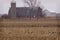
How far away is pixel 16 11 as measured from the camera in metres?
1.96

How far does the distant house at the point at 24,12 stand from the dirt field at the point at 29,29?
6 cm

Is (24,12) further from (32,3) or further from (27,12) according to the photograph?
(32,3)

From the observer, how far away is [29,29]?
6.34 feet

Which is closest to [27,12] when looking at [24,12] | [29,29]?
[24,12]

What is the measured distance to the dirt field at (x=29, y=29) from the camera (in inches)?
75.6

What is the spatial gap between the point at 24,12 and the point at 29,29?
0.20 metres

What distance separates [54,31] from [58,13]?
21cm

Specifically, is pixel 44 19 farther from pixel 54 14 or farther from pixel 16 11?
pixel 16 11

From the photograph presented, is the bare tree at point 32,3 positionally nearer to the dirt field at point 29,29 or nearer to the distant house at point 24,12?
the distant house at point 24,12

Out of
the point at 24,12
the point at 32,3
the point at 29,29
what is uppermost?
the point at 32,3

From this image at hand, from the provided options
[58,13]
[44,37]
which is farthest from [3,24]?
[58,13]

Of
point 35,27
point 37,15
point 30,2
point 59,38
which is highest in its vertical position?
point 30,2

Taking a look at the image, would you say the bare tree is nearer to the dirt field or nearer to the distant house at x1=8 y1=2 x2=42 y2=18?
the distant house at x1=8 y1=2 x2=42 y2=18

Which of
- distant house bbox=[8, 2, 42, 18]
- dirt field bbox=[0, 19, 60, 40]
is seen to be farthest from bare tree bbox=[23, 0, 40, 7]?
dirt field bbox=[0, 19, 60, 40]
